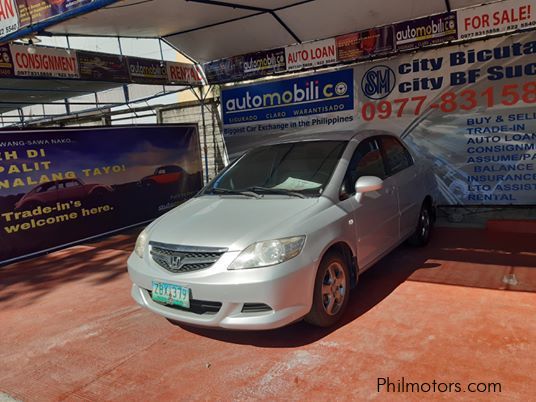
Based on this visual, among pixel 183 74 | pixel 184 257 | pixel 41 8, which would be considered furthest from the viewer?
pixel 183 74

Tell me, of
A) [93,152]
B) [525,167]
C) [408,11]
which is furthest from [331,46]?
[93,152]

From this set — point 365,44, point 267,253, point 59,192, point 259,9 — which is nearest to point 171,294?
point 267,253

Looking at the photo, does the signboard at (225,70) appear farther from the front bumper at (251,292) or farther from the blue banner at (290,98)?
the front bumper at (251,292)

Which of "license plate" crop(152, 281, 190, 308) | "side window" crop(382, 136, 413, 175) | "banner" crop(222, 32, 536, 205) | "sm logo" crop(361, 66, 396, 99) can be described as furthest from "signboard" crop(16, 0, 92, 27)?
"sm logo" crop(361, 66, 396, 99)

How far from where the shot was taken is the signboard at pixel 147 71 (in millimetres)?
8062

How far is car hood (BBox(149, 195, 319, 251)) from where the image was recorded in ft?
10.6

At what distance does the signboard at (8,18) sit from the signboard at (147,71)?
10.0 feet

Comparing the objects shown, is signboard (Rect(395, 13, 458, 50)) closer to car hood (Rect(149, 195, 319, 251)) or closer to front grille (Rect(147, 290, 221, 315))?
car hood (Rect(149, 195, 319, 251))

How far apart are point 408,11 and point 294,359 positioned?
5306 millimetres

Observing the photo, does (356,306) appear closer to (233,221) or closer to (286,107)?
(233,221)

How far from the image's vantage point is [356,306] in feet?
13.1

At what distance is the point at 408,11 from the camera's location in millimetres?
6262

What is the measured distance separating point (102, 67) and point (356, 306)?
624cm

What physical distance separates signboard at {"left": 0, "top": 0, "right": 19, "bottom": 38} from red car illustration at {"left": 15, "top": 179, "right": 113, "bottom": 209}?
232cm
